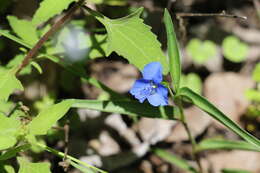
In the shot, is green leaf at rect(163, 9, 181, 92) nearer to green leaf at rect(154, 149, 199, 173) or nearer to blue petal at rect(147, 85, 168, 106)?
blue petal at rect(147, 85, 168, 106)

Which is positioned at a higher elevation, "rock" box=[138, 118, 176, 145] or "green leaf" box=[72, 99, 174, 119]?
"green leaf" box=[72, 99, 174, 119]

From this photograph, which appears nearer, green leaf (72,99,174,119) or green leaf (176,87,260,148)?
green leaf (176,87,260,148)

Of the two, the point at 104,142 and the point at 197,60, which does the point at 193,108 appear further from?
the point at 104,142

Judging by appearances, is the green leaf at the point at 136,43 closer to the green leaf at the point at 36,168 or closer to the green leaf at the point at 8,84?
the green leaf at the point at 8,84

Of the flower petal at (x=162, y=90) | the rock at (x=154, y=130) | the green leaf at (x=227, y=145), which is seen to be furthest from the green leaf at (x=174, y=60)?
the rock at (x=154, y=130)

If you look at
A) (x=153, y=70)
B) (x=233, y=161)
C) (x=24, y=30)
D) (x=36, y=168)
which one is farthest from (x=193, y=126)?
(x=36, y=168)

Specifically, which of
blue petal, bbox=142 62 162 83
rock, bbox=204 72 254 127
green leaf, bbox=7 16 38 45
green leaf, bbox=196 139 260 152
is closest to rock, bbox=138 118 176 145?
rock, bbox=204 72 254 127

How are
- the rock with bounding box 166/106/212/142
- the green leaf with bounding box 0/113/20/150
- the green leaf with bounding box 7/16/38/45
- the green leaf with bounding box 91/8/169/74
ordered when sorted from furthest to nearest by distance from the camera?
the rock with bounding box 166/106/212/142 → the green leaf with bounding box 7/16/38/45 → the green leaf with bounding box 91/8/169/74 → the green leaf with bounding box 0/113/20/150
